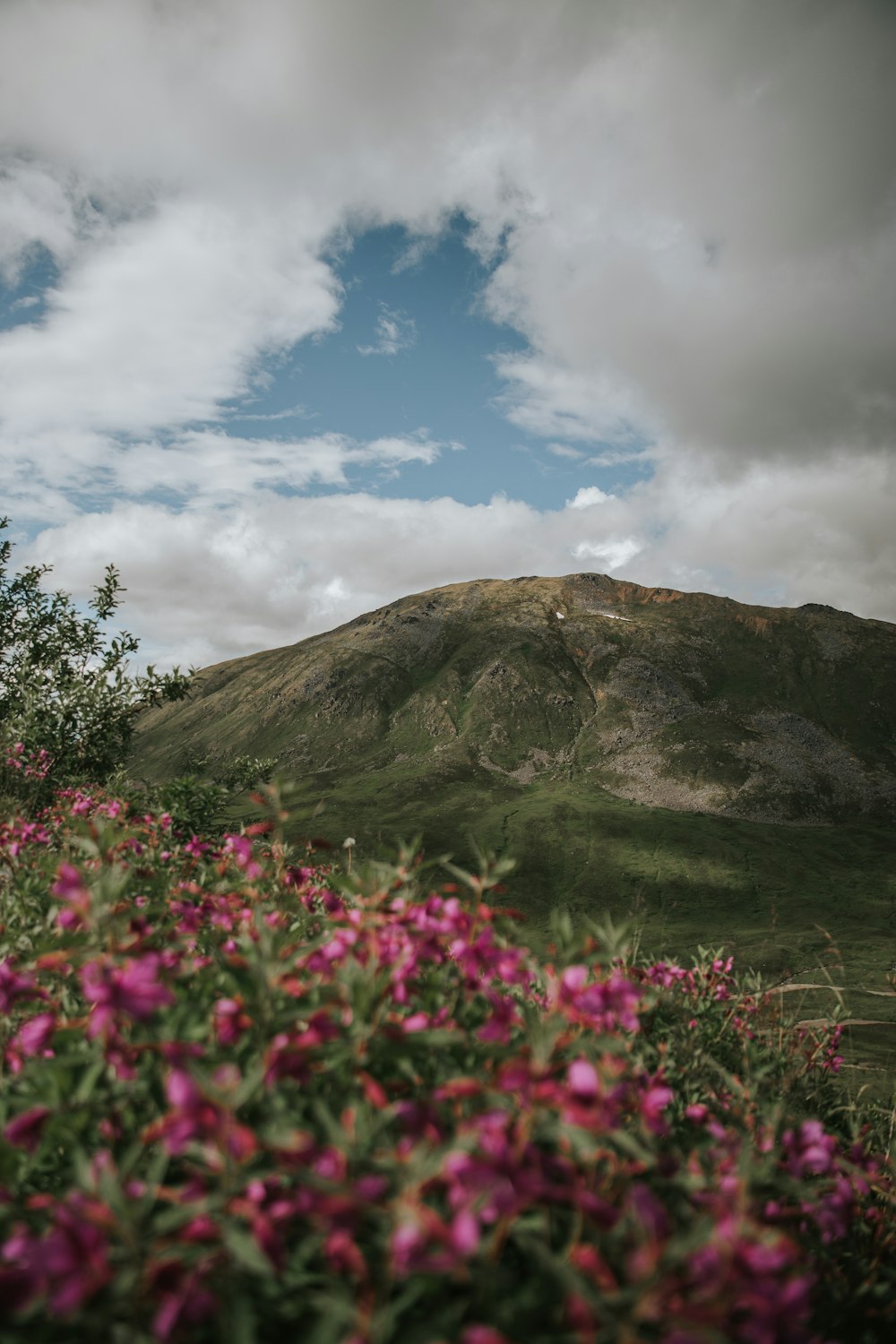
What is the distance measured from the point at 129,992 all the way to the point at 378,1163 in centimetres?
138

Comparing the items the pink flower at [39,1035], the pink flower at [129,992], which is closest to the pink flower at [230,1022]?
the pink flower at [129,992]

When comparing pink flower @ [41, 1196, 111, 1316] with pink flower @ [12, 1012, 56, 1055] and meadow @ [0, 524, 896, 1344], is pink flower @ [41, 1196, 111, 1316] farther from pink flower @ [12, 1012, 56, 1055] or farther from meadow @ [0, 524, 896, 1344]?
pink flower @ [12, 1012, 56, 1055]

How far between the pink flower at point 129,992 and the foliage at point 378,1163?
0.02 meters

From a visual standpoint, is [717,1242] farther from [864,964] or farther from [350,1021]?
[864,964]

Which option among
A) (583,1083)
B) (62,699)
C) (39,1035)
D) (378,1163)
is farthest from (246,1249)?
(62,699)

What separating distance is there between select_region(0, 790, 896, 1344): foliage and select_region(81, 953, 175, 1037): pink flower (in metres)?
0.02

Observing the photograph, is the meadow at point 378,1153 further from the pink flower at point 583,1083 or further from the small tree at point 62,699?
the small tree at point 62,699

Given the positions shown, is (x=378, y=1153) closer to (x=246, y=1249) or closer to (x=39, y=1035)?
(x=246, y=1249)

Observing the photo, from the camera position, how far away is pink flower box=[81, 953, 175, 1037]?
3008 millimetres

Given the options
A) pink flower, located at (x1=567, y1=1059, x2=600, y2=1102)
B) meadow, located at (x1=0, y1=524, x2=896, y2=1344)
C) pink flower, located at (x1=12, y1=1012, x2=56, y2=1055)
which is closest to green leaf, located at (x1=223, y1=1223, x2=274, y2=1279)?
meadow, located at (x1=0, y1=524, x2=896, y2=1344)

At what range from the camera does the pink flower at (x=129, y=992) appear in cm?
301

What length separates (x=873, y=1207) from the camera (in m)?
5.09

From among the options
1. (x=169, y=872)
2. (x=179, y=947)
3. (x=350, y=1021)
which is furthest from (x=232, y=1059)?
(x=169, y=872)

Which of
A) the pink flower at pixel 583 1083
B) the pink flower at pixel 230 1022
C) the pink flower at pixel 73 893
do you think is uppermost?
the pink flower at pixel 73 893
